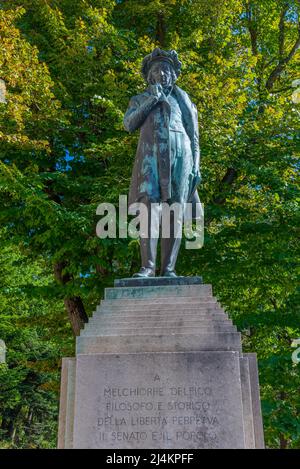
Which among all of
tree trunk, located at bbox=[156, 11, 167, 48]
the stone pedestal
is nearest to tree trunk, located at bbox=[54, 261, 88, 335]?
tree trunk, located at bbox=[156, 11, 167, 48]

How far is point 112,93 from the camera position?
11.5 metres

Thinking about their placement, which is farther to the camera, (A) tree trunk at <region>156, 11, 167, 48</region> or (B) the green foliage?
(A) tree trunk at <region>156, 11, 167, 48</region>

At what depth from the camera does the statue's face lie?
21.7 ft

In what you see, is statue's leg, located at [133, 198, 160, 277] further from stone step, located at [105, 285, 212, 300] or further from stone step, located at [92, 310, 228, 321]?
stone step, located at [92, 310, 228, 321]

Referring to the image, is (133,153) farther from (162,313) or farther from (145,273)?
(162,313)

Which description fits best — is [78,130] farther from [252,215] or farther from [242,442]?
[242,442]

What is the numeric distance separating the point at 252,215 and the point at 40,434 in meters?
27.0

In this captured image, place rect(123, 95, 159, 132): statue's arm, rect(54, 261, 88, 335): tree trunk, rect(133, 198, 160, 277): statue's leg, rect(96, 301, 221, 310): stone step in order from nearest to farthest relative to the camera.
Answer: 1. rect(96, 301, 221, 310): stone step
2. rect(133, 198, 160, 277): statue's leg
3. rect(123, 95, 159, 132): statue's arm
4. rect(54, 261, 88, 335): tree trunk

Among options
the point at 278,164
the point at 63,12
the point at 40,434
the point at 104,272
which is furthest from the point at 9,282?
the point at 40,434

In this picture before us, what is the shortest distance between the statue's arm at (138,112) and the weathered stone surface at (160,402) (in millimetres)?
2859

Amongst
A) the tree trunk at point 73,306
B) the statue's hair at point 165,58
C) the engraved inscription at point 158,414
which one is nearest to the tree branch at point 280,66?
the tree trunk at point 73,306

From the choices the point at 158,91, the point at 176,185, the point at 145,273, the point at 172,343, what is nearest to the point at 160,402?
the point at 172,343

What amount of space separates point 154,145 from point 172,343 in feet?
7.92

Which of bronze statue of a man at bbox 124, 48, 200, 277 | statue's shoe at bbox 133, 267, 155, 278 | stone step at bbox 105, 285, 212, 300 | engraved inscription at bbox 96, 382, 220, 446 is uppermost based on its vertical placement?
bronze statue of a man at bbox 124, 48, 200, 277
